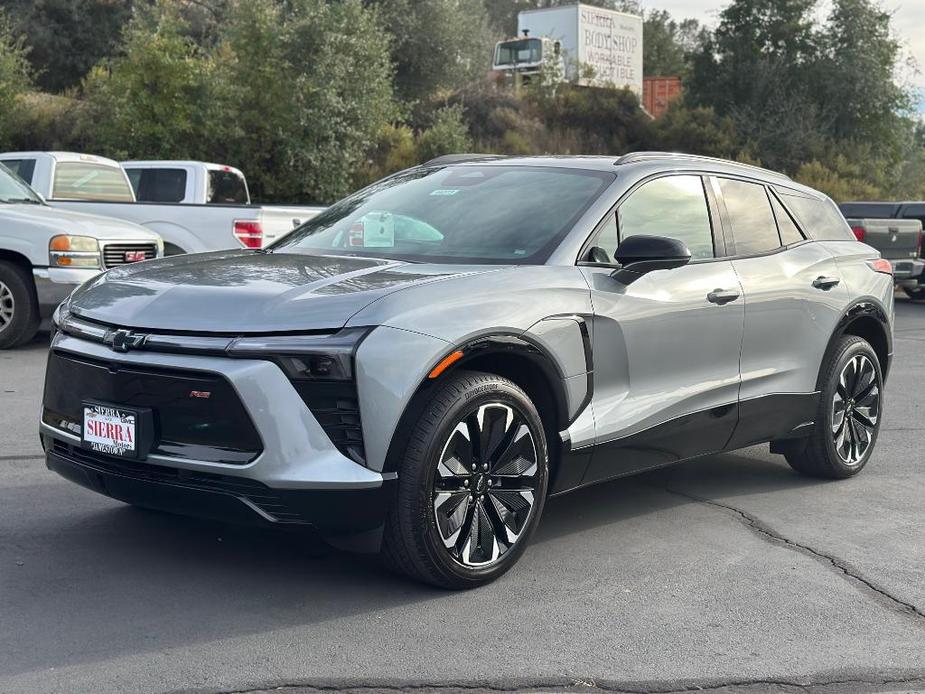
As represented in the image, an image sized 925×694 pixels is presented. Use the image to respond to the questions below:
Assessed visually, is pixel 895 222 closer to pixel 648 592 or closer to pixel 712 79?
pixel 648 592

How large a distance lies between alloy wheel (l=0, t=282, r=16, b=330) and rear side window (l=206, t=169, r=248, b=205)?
17.5ft

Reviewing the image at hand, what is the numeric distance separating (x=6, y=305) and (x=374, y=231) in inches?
273

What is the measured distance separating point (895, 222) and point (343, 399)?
17.0 m

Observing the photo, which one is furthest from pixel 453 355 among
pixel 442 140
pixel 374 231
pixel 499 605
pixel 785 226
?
pixel 442 140

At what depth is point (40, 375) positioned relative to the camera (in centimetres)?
1009

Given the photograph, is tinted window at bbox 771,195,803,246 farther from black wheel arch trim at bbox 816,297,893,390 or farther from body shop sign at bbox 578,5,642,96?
body shop sign at bbox 578,5,642,96

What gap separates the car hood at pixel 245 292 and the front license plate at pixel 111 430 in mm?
328

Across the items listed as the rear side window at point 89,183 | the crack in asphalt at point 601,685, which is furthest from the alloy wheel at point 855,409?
the rear side window at point 89,183

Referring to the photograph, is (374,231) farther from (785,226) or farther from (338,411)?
(785,226)

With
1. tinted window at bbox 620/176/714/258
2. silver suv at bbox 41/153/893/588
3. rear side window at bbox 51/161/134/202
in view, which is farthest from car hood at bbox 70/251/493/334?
rear side window at bbox 51/161/134/202

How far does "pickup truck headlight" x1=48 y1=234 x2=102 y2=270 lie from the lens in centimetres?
1157

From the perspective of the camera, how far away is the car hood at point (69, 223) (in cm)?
1162

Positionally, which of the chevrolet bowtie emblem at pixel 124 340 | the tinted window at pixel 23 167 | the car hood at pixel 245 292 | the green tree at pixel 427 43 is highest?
the green tree at pixel 427 43

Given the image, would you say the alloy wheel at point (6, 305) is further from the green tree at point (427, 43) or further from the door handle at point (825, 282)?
the green tree at point (427, 43)
